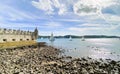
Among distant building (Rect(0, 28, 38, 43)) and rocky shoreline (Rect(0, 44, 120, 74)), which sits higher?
distant building (Rect(0, 28, 38, 43))

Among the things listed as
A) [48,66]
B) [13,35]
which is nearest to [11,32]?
[13,35]

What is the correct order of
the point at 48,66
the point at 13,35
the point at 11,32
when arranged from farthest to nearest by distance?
the point at 13,35, the point at 11,32, the point at 48,66

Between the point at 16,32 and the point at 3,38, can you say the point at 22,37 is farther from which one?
the point at 3,38

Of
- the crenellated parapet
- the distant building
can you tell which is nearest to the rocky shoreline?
the crenellated parapet

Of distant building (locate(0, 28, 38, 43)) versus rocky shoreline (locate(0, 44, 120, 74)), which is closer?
rocky shoreline (locate(0, 44, 120, 74))

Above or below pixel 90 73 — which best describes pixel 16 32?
above

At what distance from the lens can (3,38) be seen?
52.8m

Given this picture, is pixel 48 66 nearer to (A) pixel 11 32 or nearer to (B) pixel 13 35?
(A) pixel 11 32

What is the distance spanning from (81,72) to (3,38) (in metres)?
34.7

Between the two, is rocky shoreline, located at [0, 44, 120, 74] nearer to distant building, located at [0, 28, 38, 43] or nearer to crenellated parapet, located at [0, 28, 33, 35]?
crenellated parapet, located at [0, 28, 33, 35]

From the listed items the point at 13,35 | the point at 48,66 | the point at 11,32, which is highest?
the point at 11,32

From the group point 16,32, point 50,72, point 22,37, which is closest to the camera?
point 50,72

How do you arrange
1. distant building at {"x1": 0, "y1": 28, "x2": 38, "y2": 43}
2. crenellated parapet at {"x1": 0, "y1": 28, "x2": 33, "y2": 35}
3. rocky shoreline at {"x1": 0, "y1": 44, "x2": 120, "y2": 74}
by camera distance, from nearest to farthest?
rocky shoreline at {"x1": 0, "y1": 44, "x2": 120, "y2": 74}, crenellated parapet at {"x1": 0, "y1": 28, "x2": 33, "y2": 35}, distant building at {"x1": 0, "y1": 28, "x2": 38, "y2": 43}

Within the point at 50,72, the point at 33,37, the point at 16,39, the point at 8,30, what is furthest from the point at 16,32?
the point at 50,72
